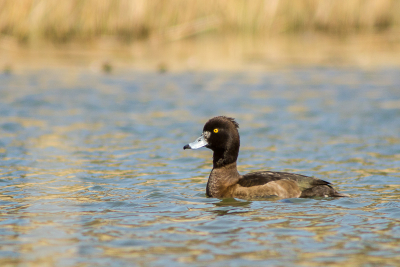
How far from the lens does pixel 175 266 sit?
5.34m

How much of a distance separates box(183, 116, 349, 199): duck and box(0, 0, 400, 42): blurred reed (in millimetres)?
14548

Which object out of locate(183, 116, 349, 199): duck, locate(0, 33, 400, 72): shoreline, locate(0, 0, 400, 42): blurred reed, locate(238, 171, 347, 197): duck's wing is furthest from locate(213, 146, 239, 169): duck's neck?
locate(0, 0, 400, 42): blurred reed

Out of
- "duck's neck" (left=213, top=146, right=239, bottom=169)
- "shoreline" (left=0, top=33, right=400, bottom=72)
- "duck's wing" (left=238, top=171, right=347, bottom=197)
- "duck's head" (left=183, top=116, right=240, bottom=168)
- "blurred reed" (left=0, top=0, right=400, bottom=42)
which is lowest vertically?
"duck's wing" (left=238, top=171, right=347, bottom=197)

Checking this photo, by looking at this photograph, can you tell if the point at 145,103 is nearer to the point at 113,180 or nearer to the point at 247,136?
the point at 247,136

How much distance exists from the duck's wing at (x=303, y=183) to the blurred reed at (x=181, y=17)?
49.9 feet

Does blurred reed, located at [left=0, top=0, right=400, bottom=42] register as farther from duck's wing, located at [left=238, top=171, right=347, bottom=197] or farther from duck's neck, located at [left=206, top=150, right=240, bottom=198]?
duck's wing, located at [left=238, top=171, right=347, bottom=197]

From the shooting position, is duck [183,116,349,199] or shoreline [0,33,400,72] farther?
shoreline [0,33,400,72]

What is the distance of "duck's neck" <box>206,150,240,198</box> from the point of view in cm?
820

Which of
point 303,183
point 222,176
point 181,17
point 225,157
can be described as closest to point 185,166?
point 225,157

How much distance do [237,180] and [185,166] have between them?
2145 mm

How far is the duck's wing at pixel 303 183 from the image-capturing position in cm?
784

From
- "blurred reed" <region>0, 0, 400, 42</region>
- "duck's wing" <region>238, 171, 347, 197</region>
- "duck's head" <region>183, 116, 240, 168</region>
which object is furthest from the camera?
"blurred reed" <region>0, 0, 400, 42</region>

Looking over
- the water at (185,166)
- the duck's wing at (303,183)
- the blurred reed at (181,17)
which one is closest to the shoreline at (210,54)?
the blurred reed at (181,17)

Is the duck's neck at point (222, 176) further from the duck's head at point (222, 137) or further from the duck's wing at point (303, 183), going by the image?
the duck's wing at point (303, 183)
